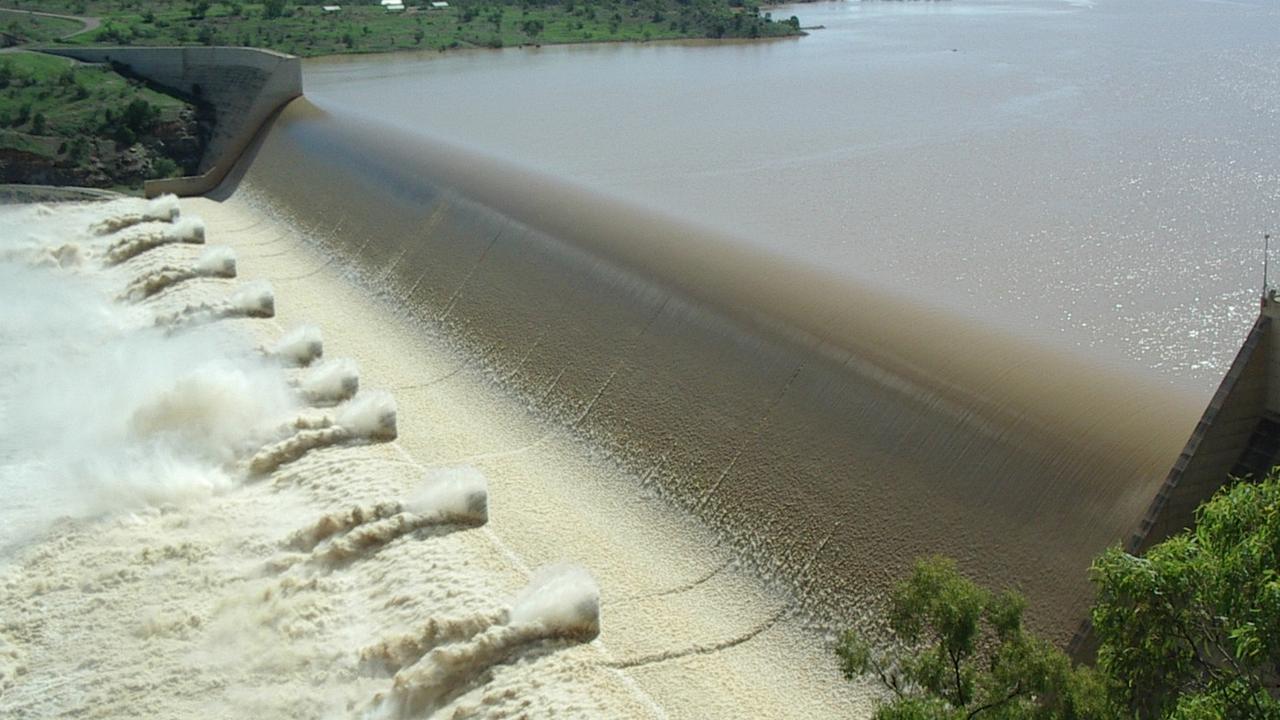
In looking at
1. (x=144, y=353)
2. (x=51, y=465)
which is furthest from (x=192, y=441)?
(x=144, y=353)

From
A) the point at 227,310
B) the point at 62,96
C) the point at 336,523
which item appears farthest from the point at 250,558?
the point at 62,96

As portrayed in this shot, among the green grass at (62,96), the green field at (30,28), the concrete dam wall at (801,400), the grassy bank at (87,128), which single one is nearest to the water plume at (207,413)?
the concrete dam wall at (801,400)

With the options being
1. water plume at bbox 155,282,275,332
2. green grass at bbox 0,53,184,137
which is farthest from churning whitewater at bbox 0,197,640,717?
green grass at bbox 0,53,184,137

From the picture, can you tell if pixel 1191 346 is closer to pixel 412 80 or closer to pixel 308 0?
pixel 412 80

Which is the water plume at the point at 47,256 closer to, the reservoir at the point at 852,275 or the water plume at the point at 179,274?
the water plume at the point at 179,274

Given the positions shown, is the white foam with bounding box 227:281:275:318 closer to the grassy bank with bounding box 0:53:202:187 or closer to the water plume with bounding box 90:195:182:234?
the water plume with bounding box 90:195:182:234

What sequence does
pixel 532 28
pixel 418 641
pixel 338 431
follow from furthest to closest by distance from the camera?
pixel 532 28, pixel 338 431, pixel 418 641

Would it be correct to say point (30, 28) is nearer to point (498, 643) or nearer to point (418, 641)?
point (418, 641)
